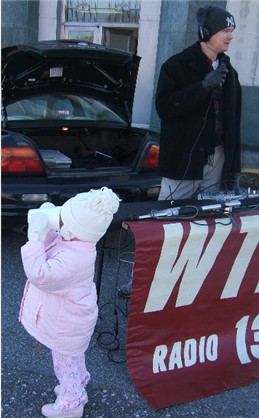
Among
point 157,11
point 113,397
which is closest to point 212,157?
point 113,397

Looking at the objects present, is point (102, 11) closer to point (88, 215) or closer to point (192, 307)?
point (192, 307)

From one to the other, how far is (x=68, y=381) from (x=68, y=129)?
3.07 meters

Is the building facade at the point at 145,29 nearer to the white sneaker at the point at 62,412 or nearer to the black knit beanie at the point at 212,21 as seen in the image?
the black knit beanie at the point at 212,21

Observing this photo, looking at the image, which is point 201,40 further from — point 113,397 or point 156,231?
point 113,397

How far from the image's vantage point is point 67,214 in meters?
1.95

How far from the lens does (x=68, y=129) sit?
475 cm

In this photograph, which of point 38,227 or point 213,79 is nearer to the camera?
point 38,227

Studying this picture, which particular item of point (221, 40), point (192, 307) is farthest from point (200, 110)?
point (192, 307)

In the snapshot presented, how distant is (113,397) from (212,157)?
158cm

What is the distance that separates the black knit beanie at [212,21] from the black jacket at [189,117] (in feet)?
0.35

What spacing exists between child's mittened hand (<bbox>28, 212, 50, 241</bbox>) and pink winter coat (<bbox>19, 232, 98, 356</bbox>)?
28 millimetres

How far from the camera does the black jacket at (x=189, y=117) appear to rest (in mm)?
2807

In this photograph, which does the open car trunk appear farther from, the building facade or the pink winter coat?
the building facade

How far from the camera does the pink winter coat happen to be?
1.91m
